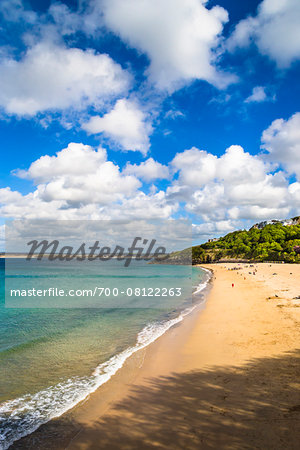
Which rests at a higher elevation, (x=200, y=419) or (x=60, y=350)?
(x=200, y=419)

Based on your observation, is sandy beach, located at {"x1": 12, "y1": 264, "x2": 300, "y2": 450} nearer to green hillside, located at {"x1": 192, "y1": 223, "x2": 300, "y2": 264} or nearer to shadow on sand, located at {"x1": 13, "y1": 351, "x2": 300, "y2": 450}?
shadow on sand, located at {"x1": 13, "y1": 351, "x2": 300, "y2": 450}

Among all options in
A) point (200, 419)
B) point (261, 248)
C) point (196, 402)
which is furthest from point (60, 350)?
point (261, 248)

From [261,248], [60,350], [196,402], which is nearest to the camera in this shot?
[196,402]

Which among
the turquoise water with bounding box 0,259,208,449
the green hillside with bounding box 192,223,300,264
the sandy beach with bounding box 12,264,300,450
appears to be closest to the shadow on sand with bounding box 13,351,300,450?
the sandy beach with bounding box 12,264,300,450

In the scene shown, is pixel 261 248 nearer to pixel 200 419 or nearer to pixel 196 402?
pixel 196 402

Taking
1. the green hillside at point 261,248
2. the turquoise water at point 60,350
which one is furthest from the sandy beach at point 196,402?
the green hillside at point 261,248

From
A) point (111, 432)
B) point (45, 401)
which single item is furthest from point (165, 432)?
point (45, 401)

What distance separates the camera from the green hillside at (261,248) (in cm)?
11025

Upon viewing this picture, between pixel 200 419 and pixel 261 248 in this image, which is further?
pixel 261 248

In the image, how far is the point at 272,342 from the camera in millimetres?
13312

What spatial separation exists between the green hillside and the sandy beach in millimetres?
99927

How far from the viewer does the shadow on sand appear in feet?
21.3

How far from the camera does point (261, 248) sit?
12481cm

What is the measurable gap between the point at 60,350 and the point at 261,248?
124706 millimetres
